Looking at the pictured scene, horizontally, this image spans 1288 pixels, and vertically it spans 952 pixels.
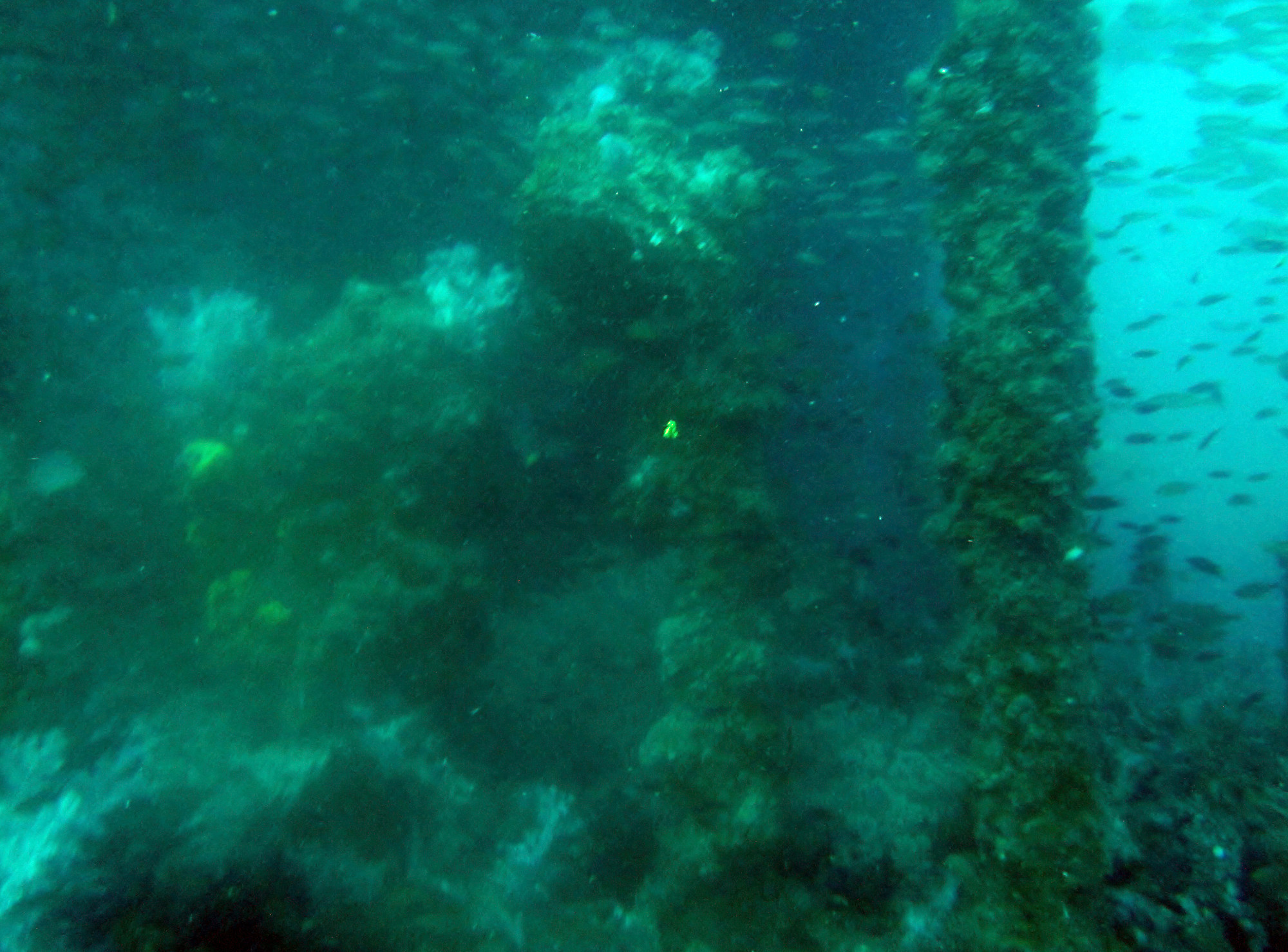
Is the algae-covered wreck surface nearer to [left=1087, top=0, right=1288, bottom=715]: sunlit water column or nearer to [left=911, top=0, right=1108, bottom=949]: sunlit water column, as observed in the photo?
[left=911, top=0, right=1108, bottom=949]: sunlit water column

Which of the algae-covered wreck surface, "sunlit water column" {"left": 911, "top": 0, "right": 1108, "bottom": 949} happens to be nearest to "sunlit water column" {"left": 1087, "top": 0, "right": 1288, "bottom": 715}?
the algae-covered wreck surface

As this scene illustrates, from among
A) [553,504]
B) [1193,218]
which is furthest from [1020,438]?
[1193,218]

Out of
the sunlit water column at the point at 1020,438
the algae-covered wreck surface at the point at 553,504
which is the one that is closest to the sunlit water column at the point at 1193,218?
the algae-covered wreck surface at the point at 553,504

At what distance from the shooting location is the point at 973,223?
8953 mm

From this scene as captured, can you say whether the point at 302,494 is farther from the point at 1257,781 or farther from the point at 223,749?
the point at 1257,781

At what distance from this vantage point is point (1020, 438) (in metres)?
7.42

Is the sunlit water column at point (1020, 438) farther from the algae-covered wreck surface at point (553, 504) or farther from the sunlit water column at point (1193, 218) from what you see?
the sunlit water column at point (1193, 218)

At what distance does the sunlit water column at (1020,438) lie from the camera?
5777 mm

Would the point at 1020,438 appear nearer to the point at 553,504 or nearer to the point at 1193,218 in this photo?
the point at 553,504

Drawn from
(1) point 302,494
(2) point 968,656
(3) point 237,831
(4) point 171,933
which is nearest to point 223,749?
(3) point 237,831

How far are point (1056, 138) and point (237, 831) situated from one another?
13.2 metres

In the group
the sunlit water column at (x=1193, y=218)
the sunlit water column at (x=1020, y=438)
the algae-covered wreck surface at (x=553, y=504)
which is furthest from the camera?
the sunlit water column at (x=1193, y=218)

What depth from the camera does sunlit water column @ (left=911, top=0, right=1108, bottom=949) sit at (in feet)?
19.0

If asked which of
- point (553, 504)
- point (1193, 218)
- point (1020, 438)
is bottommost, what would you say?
point (1193, 218)
